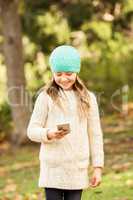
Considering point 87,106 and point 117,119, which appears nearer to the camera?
point 87,106

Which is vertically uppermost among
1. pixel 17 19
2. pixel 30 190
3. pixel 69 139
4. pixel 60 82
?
pixel 17 19

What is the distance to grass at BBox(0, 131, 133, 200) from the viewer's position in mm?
8336

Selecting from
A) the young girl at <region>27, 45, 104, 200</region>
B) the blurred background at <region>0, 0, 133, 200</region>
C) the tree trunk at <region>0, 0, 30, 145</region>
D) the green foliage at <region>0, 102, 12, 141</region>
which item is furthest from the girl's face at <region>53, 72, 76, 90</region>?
the green foliage at <region>0, 102, 12, 141</region>

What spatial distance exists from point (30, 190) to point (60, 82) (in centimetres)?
451

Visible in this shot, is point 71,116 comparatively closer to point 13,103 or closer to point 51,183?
point 51,183

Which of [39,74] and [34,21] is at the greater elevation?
[34,21]

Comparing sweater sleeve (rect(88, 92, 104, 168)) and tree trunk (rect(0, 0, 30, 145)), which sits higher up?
tree trunk (rect(0, 0, 30, 145))

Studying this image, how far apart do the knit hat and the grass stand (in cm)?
331

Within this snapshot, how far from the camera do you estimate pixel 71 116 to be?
188 inches

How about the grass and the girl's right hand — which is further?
the grass

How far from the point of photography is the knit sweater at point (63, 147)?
15.5 ft

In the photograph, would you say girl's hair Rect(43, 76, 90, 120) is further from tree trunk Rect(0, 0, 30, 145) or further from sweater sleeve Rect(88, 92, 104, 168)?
tree trunk Rect(0, 0, 30, 145)

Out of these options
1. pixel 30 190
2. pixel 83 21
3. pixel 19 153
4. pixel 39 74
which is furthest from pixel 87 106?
pixel 39 74

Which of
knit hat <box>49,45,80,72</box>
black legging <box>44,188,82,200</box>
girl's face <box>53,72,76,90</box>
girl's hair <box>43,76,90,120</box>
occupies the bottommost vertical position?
black legging <box>44,188,82,200</box>
